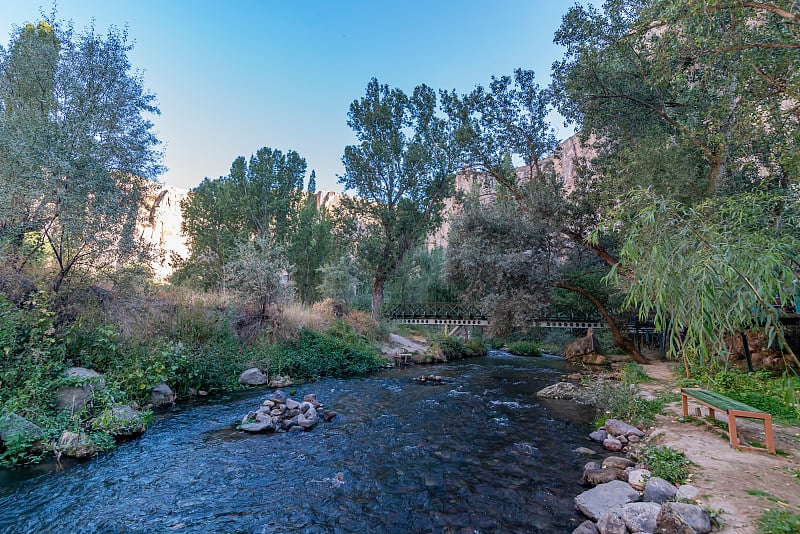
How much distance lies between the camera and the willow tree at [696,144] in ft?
11.0

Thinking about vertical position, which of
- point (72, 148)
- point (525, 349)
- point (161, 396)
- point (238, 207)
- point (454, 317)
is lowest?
point (525, 349)

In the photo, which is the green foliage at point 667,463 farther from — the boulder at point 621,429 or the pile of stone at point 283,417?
the pile of stone at point 283,417

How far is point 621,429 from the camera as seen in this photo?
22.2 feet

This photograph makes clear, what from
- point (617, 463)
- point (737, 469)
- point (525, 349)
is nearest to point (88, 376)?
point (617, 463)

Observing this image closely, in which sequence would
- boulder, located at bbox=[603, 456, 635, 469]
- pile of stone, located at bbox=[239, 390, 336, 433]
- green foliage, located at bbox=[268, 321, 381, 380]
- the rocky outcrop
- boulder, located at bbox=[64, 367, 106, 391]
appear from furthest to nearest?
1. the rocky outcrop
2. green foliage, located at bbox=[268, 321, 381, 380]
3. pile of stone, located at bbox=[239, 390, 336, 433]
4. boulder, located at bbox=[64, 367, 106, 391]
5. boulder, located at bbox=[603, 456, 635, 469]

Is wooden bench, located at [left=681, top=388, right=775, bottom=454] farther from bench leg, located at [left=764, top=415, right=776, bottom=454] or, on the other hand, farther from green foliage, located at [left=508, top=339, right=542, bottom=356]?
green foliage, located at [left=508, top=339, right=542, bottom=356]

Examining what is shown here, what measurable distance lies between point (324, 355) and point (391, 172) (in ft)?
41.2

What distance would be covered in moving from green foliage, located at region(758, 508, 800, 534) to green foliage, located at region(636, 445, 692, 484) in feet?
3.70

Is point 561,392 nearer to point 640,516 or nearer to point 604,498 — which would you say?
point 604,498

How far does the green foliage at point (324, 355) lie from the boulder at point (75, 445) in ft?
22.1

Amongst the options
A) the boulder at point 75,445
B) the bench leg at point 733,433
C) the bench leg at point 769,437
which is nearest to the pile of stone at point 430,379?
the bench leg at point 733,433

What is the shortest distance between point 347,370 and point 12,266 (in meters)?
10.0

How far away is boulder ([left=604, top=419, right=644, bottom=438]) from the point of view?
21.5 feet

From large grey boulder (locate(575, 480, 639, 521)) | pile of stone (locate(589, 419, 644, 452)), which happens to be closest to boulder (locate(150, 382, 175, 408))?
large grey boulder (locate(575, 480, 639, 521))
